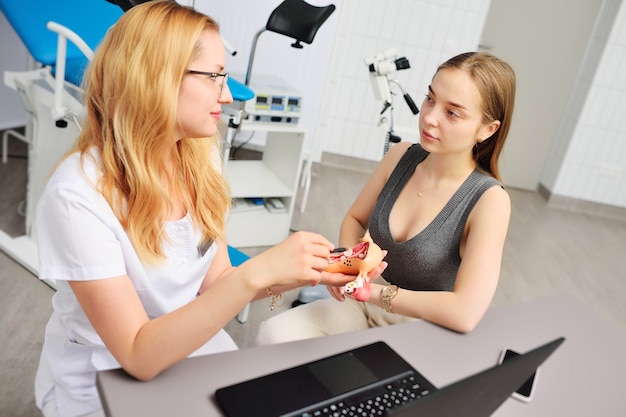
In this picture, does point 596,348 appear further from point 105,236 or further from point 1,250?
point 1,250

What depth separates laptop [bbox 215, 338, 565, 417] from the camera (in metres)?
→ 0.71

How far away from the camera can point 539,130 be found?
4.57 metres

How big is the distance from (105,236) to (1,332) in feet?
4.39

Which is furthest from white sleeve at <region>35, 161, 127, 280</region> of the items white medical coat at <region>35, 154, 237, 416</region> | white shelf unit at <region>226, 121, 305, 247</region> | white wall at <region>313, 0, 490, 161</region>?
white wall at <region>313, 0, 490, 161</region>

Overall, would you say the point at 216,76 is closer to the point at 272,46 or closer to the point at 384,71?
the point at 384,71

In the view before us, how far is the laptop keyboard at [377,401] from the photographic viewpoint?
2.93ft

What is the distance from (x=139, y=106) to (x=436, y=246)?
2.76ft

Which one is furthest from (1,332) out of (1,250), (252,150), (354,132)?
(354,132)

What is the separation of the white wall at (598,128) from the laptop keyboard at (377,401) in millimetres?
3918

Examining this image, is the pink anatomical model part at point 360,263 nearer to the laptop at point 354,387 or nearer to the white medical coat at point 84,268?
the laptop at point 354,387

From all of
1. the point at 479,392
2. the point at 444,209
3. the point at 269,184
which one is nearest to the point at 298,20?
the point at 269,184

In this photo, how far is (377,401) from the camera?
0.94m

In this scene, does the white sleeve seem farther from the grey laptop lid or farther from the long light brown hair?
the long light brown hair

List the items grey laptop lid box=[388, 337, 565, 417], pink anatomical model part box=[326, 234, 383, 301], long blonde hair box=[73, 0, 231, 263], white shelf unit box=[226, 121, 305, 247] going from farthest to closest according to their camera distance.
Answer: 1. white shelf unit box=[226, 121, 305, 247]
2. pink anatomical model part box=[326, 234, 383, 301]
3. long blonde hair box=[73, 0, 231, 263]
4. grey laptop lid box=[388, 337, 565, 417]
